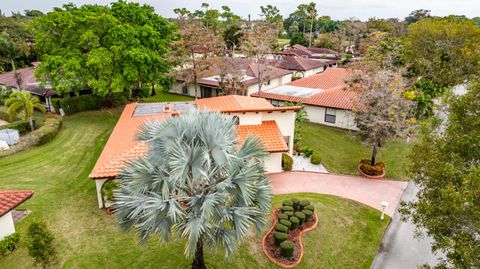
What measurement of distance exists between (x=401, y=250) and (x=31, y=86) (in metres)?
40.7

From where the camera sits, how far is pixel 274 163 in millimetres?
22672

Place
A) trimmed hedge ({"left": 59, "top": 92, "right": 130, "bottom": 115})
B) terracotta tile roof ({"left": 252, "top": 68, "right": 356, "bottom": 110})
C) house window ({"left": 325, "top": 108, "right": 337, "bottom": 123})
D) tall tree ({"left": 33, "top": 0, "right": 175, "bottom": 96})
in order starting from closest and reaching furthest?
tall tree ({"left": 33, "top": 0, "right": 175, "bottom": 96}) → terracotta tile roof ({"left": 252, "top": 68, "right": 356, "bottom": 110}) → house window ({"left": 325, "top": 108, "right": 337, "bottom": 123}) → trimmed hedge ({"left": 59, "top": 92, "right": 130, "bottom": 115})

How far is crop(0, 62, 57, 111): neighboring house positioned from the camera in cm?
3616

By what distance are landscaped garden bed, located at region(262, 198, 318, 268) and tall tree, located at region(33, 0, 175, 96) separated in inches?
804

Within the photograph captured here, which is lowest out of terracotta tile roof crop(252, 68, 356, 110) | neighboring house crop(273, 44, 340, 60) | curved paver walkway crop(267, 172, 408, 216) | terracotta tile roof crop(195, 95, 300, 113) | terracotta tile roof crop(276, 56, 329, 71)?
curved paver walkway crop(267, 172, 408, 216)

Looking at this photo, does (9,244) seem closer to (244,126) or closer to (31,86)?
(244,126)

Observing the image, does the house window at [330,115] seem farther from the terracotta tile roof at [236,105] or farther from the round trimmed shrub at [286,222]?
the round trimmed shrub at [286,222]

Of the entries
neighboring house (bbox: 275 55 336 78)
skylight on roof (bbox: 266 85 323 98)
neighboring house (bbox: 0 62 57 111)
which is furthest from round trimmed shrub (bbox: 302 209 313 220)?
neighboring house (bbox: 275 55 336 78)

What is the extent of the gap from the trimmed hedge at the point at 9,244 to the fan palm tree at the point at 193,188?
21.8 feet

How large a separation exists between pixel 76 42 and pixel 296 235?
27028 millimetres

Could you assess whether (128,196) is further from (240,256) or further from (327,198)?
(327,198)

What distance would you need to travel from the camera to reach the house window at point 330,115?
33250mm

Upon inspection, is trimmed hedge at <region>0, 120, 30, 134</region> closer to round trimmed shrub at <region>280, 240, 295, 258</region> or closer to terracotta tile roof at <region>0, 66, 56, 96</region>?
terracotta tile roof at <region>0, 66, 56, 96</region>

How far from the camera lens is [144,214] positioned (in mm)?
10141
